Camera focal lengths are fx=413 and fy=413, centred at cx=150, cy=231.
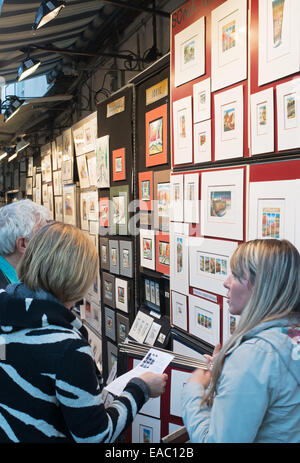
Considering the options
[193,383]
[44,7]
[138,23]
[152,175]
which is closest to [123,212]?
[152,175]

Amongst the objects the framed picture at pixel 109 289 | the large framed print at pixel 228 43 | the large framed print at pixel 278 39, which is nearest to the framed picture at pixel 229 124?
the large framed print at pixel 228 43

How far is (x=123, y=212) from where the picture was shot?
3805 millimetres

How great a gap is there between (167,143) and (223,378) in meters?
2.09

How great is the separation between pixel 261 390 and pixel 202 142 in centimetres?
166

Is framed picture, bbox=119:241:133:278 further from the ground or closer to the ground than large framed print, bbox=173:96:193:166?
A: closer to the ground

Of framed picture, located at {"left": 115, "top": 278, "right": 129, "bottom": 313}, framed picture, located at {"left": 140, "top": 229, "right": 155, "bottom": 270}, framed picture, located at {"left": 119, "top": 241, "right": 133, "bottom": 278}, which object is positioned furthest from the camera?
framed picture, located at {"left": 115, "top": 278, "right": 129, "bottom": 313}

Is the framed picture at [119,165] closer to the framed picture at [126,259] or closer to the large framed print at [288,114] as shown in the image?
the framed picture at [126,259]

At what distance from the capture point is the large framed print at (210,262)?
2.27m

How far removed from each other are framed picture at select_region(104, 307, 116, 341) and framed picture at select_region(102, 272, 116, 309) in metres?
0.08

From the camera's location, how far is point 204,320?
8.16ft

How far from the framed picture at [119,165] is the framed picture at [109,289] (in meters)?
0.99

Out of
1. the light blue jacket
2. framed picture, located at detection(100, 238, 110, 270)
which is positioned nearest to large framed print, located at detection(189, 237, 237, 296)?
the light blue jacket

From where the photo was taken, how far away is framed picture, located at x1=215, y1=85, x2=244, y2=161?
6.85 feet

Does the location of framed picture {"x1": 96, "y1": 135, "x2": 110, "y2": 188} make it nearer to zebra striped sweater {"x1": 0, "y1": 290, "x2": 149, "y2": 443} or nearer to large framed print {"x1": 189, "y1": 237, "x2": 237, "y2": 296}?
large framed print {"x1": 189, "y1": 237, "x2": 237, "y2": 296}
